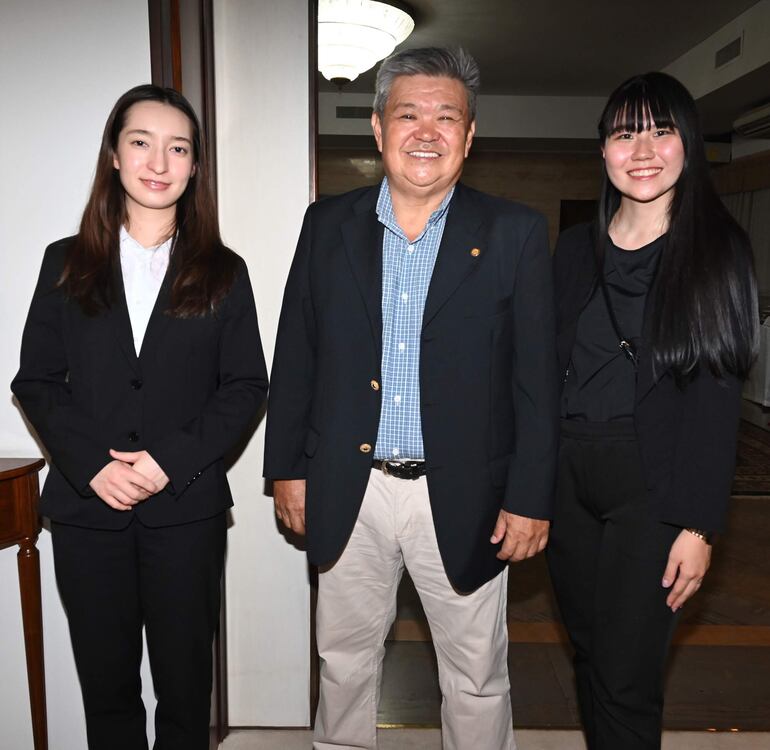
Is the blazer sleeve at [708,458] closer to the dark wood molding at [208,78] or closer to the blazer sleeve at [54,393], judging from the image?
the blazer sleeve at [54,393]

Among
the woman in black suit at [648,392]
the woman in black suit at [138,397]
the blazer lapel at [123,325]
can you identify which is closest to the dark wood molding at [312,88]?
the woman in black suit at [138,397]

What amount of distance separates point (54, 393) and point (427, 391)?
826 mm


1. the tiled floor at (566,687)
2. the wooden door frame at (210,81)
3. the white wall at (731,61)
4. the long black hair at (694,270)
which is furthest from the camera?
the white wall at (731,61)

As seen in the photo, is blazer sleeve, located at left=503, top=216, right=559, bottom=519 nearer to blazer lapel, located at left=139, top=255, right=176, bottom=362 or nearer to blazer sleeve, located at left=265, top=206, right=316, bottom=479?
blazer sleeve, located at left=265, top=206, right=316, bottom=479

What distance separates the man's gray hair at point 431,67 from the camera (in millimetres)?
1719

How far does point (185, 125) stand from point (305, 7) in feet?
2.34

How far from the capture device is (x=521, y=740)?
2486 mm

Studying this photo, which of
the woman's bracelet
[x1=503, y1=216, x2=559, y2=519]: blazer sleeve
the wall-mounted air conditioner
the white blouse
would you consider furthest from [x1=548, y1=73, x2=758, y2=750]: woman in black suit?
the wall-mounted air conditioner

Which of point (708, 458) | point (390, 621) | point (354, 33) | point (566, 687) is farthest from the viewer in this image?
point (354, 33)

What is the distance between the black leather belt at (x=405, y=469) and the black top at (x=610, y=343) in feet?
1.16

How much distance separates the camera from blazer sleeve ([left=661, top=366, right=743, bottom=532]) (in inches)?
64.2

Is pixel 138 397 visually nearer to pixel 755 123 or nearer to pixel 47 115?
pixel 47 115

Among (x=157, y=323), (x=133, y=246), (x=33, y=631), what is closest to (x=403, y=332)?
(x=157, y=323)

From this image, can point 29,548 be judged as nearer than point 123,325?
No
